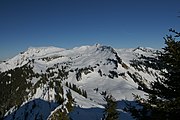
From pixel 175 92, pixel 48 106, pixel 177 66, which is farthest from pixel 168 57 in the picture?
pixel 48 106

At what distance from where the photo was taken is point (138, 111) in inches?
619

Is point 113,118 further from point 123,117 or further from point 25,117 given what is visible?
point 25,117

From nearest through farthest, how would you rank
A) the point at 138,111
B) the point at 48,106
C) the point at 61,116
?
the point at 138,111 < the point at 61,116 < the point at 48,106

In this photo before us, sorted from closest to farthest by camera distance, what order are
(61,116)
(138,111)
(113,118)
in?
(138,111)
(113,118)
(61,116)

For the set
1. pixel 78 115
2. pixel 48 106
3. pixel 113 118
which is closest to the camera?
pixel 113 118

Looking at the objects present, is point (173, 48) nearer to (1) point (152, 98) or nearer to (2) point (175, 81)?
(2) point (175, 81)

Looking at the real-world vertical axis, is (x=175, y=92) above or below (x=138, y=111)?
above

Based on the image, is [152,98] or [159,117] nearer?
[159,117]

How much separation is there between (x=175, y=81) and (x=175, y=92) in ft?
1.94

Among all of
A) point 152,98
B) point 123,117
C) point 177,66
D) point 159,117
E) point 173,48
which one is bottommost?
point 123,117

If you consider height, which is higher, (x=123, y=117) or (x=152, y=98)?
(x=152, y=98)

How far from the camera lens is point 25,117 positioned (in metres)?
186

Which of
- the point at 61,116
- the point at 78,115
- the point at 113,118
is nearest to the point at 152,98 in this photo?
the point at 113,118

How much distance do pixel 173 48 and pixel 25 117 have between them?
605ft
